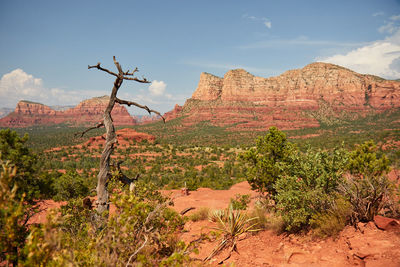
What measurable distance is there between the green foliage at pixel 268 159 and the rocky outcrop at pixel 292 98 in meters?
91.0

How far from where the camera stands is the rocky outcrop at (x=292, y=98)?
10538 cm

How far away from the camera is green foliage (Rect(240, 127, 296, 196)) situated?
28.9 ft

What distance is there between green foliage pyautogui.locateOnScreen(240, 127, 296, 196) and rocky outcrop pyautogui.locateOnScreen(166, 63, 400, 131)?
299ft

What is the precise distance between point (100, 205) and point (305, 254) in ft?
16.7

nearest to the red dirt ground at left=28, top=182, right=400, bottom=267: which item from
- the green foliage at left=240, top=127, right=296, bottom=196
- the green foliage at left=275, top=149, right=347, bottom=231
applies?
the green foliage at left=275, top=149, right=347, bottom=231

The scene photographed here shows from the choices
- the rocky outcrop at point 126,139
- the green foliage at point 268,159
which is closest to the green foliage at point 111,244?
the green foliage at point 268,159

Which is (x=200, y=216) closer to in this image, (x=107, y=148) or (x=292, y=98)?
(x=107, y=148)

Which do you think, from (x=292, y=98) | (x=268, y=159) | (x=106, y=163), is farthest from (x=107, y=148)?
(x=292, y=98)

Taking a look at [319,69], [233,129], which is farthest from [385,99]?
[233,129]

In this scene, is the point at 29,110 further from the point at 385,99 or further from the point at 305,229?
the point at 385,99

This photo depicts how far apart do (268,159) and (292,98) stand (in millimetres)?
129477

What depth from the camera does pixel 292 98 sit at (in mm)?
125438

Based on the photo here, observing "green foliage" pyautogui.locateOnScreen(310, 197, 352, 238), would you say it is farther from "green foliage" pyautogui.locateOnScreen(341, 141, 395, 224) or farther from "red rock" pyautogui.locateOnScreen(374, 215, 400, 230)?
"red rock" pyautogui.locateOnScreen(374, 215, 400, 230)

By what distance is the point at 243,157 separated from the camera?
961 centimetres
